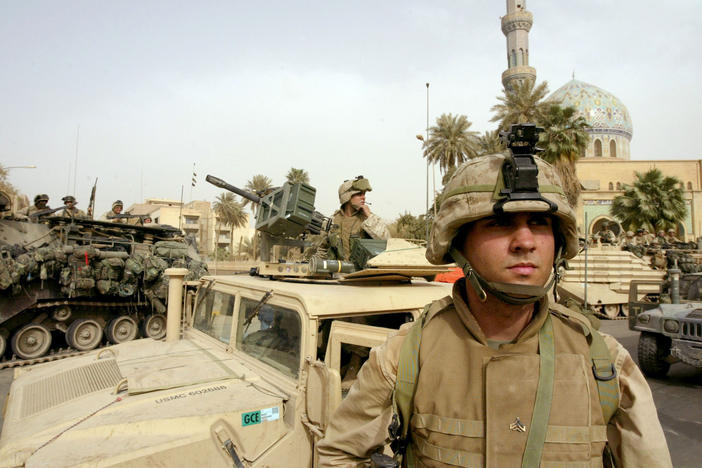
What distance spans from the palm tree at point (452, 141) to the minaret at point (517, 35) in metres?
19.5

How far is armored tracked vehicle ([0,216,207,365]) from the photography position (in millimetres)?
8703

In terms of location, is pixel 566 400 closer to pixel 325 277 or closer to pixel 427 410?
pixel 427 410

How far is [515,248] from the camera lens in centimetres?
129

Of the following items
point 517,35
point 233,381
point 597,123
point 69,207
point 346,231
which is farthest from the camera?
point 597,123

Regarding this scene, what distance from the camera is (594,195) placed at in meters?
36.8

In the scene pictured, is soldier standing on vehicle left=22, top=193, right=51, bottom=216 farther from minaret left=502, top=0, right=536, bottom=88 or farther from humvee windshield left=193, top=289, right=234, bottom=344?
minaret left=502, top=0, right=536, bottom=88

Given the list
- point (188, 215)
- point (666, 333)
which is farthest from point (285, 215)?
point (188, 215)

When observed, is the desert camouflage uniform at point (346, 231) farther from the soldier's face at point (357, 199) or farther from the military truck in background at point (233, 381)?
the military truck in background at point (233, 381)

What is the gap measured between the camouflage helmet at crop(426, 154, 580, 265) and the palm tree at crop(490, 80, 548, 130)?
27.2 meters

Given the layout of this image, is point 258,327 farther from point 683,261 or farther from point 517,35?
point 517,35

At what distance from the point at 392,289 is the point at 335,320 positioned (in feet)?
1.59

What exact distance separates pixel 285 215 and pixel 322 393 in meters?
2.15

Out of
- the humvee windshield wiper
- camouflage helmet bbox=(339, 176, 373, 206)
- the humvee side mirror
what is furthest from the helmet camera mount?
camouflage helmet bbox=(339, 176, 373, 206)

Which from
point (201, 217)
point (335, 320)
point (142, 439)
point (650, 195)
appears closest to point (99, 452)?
point (142, 439)
